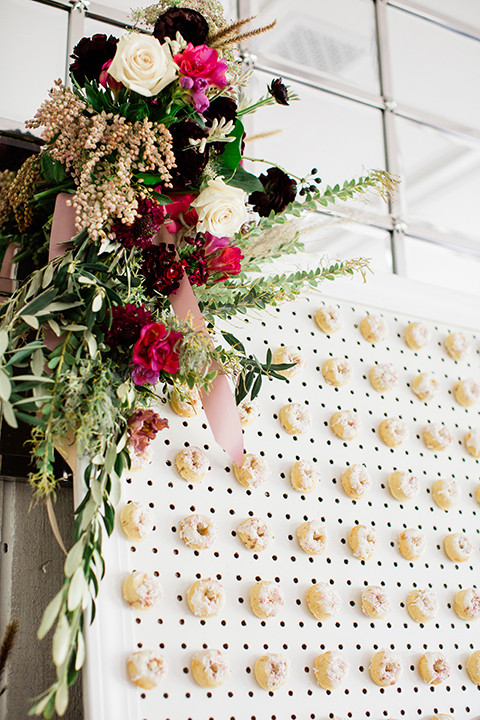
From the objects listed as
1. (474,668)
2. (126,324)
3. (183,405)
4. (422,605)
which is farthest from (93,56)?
(474,668)

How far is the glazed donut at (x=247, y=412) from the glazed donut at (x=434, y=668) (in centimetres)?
58

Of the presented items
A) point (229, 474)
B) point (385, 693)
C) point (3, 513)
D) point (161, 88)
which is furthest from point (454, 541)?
point (161, 88)

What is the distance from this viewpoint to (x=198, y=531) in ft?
3.78

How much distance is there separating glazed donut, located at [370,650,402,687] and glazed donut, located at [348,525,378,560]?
0.18 meters

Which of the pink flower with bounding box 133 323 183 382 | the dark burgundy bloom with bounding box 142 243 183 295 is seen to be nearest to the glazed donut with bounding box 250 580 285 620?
the pink flower with bounding box 133 323 183 382

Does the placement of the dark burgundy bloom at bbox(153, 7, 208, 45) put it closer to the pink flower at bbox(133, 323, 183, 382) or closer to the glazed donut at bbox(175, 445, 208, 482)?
the pink flower at bbox(133, 323, 183, 382)

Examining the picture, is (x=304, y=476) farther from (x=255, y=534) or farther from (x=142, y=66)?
(x=142, y=66)

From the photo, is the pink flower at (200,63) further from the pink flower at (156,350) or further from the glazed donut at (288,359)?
the glazed donut at (288,359)

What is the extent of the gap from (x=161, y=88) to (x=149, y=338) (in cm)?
42

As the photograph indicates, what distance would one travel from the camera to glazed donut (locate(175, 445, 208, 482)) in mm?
1188

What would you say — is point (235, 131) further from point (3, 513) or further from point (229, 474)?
point (3, 513)

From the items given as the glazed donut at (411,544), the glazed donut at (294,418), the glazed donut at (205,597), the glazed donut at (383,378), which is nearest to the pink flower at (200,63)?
the glazed donut at (294,418)

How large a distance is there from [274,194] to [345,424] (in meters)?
0.52

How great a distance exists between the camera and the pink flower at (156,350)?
3.23 feet
